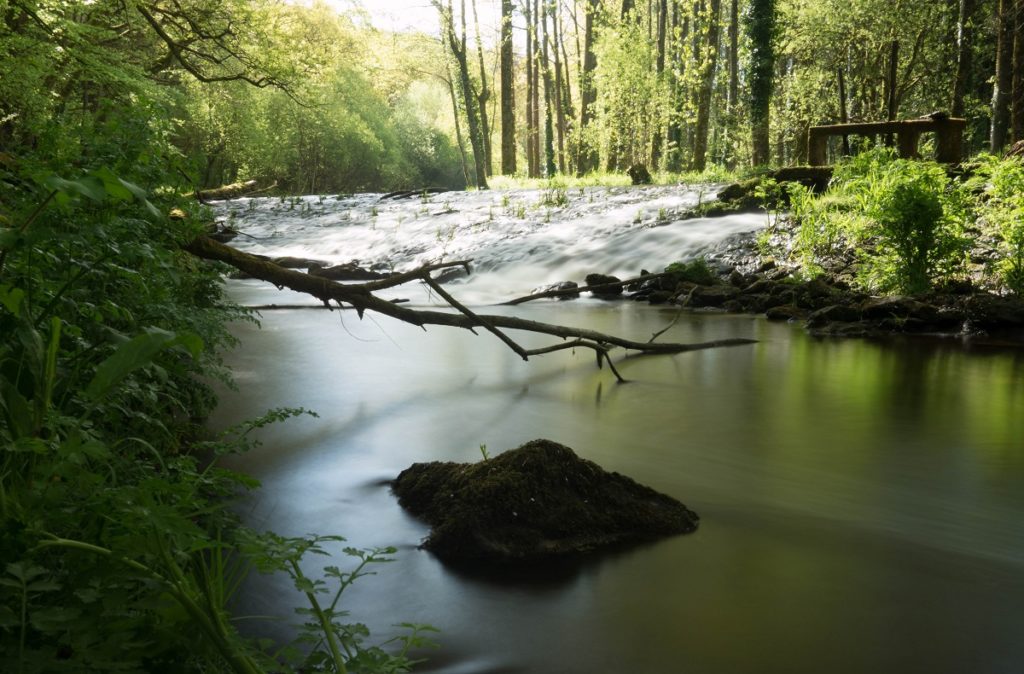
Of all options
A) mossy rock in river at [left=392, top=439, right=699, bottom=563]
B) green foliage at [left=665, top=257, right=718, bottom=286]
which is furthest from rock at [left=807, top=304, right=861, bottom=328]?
mossy rock in river at [left=392, top=439, right=699, bottom=563]

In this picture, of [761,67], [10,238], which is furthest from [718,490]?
[761,67]

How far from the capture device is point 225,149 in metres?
39.2

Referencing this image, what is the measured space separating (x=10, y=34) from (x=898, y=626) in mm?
11365

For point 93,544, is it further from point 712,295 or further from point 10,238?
point 712,295

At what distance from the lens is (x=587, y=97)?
38156 millimetres

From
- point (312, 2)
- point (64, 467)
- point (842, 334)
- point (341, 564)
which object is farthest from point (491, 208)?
point (312, 2)

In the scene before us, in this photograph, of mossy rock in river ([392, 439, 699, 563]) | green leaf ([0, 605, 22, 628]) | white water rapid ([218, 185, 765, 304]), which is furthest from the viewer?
white water rapid ([218, 185, 765, 304])

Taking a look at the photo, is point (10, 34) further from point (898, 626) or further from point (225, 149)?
point (225, 149)

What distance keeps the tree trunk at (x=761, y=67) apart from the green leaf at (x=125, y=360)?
2266 centimetres

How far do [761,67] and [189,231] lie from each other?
20.4 m

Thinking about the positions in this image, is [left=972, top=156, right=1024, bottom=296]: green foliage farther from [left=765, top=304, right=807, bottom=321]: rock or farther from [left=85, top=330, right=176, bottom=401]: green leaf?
[left=85, top=330, right=176, bottom=401]: green leaf

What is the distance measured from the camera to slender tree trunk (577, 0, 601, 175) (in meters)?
35.5

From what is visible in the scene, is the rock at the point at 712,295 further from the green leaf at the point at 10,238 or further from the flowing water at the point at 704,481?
the green leaf at the point at 10,238

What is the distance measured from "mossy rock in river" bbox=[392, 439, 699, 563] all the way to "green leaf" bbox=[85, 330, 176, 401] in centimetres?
230
